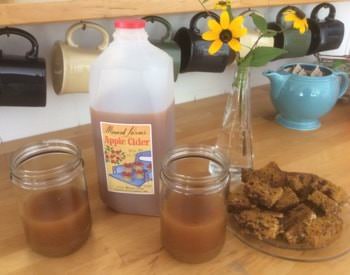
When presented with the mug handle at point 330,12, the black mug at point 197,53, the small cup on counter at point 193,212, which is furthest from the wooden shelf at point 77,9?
the mug handle at point 330,12

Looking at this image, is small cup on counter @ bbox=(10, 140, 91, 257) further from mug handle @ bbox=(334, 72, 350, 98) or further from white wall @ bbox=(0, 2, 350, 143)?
mug handle @ bbox=(334, 72, 350, 98)

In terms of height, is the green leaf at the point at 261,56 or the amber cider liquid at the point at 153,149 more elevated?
the green leaf at the point at 261,56

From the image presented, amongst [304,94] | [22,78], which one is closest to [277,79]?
[304,94]

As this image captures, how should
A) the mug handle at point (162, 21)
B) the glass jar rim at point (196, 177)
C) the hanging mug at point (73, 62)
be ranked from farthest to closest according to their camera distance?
1. the mug handle at point (162, 21)
2. the hanging mug at point (73, 62)
3. the glass jar rim at point (196, 177)

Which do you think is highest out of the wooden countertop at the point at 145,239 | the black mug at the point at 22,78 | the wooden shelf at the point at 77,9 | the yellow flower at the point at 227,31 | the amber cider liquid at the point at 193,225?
the wooden shelf at the point at 77,9

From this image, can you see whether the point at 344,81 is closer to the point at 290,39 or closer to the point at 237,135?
the point at 290,39

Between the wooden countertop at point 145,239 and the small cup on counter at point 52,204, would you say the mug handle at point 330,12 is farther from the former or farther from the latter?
the small cup on counter at point 52,204
